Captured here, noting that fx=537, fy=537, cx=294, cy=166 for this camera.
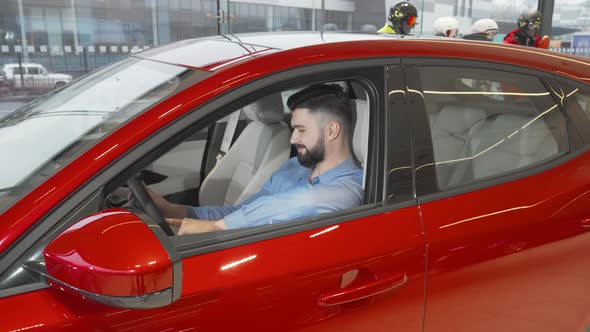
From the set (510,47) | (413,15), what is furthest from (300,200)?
(413,15)

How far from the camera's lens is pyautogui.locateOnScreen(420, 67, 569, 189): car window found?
1375 mm

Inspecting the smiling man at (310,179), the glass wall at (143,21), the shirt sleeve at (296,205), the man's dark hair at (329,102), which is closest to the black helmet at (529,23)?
the glass wall at (143,21)

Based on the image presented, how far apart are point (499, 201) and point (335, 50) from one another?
22.0 inches

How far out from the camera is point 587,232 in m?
1.47

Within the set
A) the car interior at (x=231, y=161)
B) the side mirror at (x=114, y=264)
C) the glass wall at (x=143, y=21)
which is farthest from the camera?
the glass wall at (x=143, y=21)

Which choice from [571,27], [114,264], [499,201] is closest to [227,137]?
[499,201]

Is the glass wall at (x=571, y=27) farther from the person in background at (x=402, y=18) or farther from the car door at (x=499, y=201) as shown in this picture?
the car door at (x=499, y=201)

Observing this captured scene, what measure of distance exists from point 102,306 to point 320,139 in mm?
775

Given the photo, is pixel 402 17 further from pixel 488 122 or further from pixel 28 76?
pixel 488 122

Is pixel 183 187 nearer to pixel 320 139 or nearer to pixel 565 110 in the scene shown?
pixel 320 139

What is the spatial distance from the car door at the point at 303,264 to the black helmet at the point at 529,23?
18.6 ft

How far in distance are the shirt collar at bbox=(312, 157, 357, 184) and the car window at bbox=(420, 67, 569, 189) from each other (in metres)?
0.24

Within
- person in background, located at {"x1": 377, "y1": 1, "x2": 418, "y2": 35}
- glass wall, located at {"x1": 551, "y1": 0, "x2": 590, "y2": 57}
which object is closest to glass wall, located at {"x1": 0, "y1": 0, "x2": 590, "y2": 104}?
person in background, located at {"x1": 377, "y1": 1, "x2": 418, "y2": 35}

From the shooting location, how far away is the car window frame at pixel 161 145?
93 centimetres
